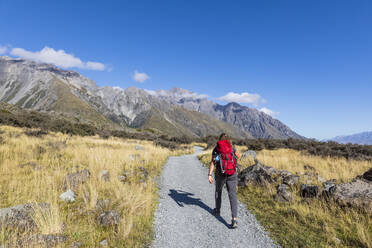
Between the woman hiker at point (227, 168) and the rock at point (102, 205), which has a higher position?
the woman hiker at point (227, 168)

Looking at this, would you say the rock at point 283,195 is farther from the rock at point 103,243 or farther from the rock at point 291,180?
the rock at point 103,243

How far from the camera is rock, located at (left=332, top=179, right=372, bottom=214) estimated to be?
5.33 metres

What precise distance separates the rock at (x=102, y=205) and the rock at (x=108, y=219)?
0.43 metres

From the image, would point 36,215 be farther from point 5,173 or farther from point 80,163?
point 80,163

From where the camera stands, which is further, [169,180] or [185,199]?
[169,180]

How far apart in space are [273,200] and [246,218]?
193 centimetres

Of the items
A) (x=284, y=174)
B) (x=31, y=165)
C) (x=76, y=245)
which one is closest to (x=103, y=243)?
(x=76, y=245)

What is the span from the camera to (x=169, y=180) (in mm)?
9664

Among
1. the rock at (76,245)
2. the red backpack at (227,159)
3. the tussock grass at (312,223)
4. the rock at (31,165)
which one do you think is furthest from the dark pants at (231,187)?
the rock at (31,165)

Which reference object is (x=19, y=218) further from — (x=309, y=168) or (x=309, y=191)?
(x=309, y=168)

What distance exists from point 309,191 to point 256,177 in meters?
2.35

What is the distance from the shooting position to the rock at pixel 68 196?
508cm

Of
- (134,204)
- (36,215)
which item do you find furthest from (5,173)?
(134,204)

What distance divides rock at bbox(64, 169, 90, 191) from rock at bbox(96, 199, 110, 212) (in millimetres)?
1495
